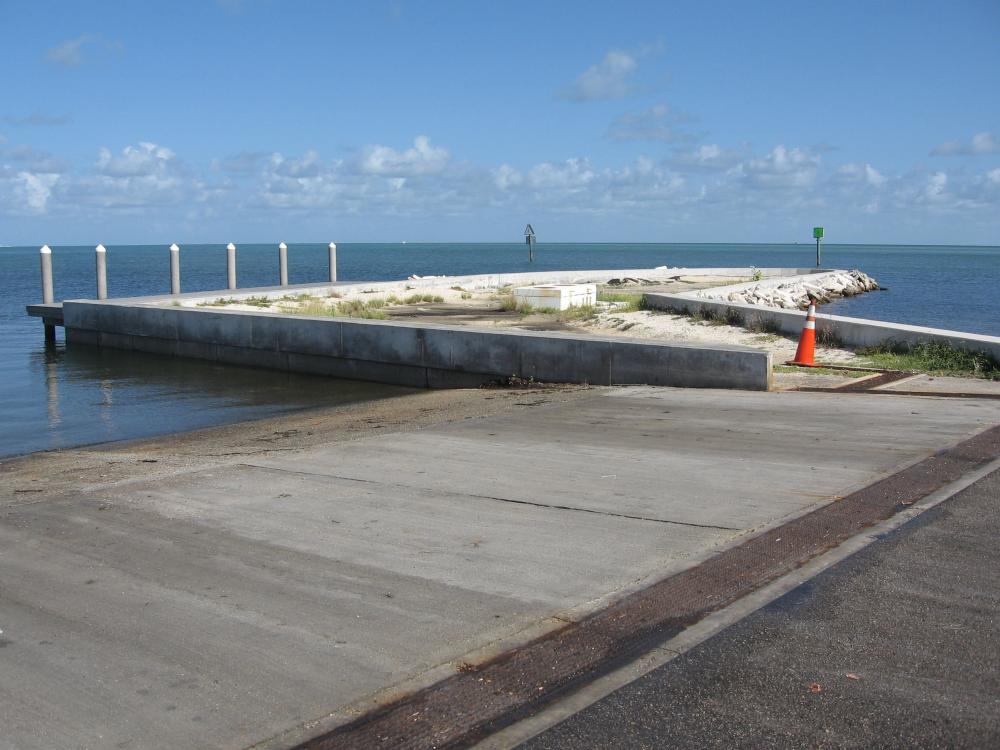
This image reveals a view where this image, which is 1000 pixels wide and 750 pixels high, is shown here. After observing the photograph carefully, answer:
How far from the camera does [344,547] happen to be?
20.0ft

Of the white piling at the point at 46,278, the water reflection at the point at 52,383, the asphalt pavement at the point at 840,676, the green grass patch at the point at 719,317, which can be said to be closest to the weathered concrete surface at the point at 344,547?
the asphalt pavement at the point at 840,676

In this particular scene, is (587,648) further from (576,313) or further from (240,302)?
(240,302)

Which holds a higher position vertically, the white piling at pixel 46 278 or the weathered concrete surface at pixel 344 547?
the white piling at pixel 46 278

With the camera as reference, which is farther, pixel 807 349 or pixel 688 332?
pixel 688 332

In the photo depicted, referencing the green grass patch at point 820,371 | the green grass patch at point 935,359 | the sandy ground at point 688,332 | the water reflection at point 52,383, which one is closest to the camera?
the green grass patch at point 935,359

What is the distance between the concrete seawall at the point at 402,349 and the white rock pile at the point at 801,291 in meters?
12.2

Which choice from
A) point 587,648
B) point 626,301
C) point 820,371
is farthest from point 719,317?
point 587,648

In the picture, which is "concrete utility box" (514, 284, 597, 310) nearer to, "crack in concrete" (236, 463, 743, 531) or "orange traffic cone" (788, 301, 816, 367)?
"orange traffic cone" (788, 301, 816, 367)

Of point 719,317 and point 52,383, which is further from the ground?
point 719,317

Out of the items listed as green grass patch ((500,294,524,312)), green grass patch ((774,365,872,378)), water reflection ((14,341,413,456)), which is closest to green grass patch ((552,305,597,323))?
green grass patch ((500,294,524,312))

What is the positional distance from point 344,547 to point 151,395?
11.5 m

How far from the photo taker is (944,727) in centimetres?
380

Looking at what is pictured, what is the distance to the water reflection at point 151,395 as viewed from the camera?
13.4m

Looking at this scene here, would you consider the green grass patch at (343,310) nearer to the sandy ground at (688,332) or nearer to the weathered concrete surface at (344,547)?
the sandy ground at (688,332)
